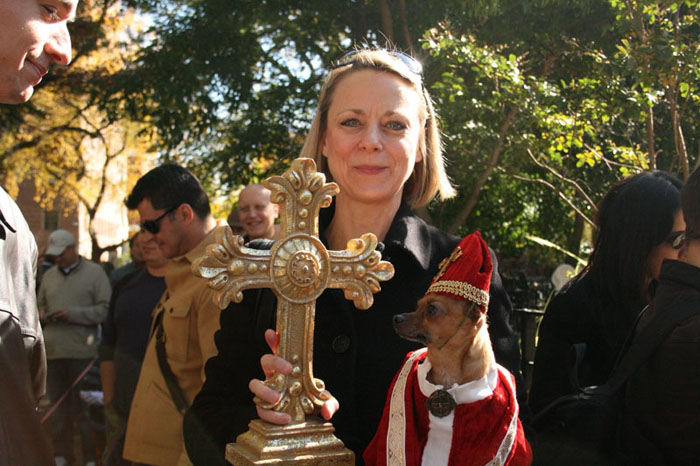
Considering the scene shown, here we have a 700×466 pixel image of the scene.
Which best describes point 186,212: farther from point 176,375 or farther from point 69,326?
point 69,326

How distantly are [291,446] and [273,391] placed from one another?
0.49ft

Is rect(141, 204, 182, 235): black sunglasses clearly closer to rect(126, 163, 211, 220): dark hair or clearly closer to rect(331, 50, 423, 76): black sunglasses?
rect(126, 163, 211, 220): dark hair

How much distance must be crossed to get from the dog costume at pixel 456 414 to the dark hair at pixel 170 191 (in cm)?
271

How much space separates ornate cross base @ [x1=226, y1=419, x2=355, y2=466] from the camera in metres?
1.76

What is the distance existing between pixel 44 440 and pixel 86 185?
29.2 meters

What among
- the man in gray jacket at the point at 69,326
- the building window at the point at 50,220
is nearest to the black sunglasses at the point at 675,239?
the man in gray jacket at the point at 69,326

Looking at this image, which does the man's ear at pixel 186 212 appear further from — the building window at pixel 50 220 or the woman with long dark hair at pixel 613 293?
the building window at pixel 50 220

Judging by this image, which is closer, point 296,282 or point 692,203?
point 296,282

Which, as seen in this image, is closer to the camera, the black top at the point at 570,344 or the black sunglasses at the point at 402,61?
the black sunglasses at the point at 402,61

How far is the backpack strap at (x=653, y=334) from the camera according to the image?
2.34 m

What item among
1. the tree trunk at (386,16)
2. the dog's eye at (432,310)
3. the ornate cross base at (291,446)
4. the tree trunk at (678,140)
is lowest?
the ornate cross base at (291,446)

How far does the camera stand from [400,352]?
2332mm

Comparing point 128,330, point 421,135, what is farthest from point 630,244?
point 128,330

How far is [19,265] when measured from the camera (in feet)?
6.52
